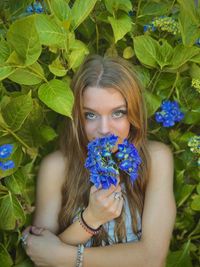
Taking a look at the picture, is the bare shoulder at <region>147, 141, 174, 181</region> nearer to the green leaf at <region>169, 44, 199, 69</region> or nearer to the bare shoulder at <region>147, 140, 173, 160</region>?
the bare shoulder at <region>147, 140, 173, 160</region>

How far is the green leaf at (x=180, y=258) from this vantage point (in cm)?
183

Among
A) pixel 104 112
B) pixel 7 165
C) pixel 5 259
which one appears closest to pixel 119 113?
pixel 104 112

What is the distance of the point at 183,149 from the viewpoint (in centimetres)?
178

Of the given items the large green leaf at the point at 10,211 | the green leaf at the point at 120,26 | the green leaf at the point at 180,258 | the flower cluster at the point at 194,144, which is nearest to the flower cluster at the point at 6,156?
the large green leaf at the point at 10,211

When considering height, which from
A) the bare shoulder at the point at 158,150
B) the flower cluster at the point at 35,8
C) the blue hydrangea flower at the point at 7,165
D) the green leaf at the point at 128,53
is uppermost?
the flower cluster at the point at 35,8

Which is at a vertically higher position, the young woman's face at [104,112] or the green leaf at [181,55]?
the green leaf at [181,55]

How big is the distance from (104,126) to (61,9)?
1.18 feet

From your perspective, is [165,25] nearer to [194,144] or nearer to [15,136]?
[194,144]

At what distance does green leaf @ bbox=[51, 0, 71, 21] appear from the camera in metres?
1.42

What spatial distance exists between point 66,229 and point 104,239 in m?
0.15

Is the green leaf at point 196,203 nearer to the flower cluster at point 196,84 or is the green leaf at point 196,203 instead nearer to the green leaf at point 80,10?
the flower cluster at point 196,84

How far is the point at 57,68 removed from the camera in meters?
A: 1.48

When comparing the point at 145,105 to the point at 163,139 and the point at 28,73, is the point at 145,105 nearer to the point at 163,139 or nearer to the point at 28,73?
the point at 163,139

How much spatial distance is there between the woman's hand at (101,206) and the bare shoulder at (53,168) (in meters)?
0.21
